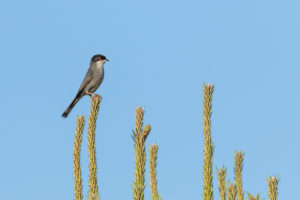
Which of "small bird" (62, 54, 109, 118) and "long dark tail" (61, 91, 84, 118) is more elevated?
"small bird" (62, 54, 109, 118)

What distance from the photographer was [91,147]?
414cm

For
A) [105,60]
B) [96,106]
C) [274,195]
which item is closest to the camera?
[274,195]

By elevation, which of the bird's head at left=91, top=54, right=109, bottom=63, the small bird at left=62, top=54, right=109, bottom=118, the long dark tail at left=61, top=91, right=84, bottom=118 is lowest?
the long dark tail at left=61, top=91, right=84, bottom=118

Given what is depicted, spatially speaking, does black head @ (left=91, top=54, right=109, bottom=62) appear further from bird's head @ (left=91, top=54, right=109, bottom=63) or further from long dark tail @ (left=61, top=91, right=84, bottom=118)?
long dark tail @ (left=61, top=91, right=84, bottom=118)

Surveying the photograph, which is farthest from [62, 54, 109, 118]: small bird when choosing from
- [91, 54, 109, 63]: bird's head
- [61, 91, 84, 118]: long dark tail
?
[91, 54, 109, 63]: bird's head

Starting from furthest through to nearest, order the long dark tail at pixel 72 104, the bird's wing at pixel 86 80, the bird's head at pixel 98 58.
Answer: the bird's head at pixel 98 58 < the bird's wing at pixel 86 80 < the long dark tail at pixel 72 104

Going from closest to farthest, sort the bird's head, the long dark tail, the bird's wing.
Answer: 1. the long dark tail
2. the bird's wing
3. the bird's head

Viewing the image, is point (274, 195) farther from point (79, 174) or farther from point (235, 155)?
point (79, 174)

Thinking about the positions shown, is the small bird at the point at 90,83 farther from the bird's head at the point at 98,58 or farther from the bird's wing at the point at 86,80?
the bird's head at the point at 98,58

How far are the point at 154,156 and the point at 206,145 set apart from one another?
19.9 inches

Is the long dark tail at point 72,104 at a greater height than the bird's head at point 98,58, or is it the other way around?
the bird's head at point 98,58

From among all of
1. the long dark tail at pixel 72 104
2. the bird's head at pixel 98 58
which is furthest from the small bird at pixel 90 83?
the bird's head at pixel 98 58

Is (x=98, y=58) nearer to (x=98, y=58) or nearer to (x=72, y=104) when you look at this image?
(x=98, y=58)

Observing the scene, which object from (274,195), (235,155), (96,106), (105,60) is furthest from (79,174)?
Answer: (105,60)
